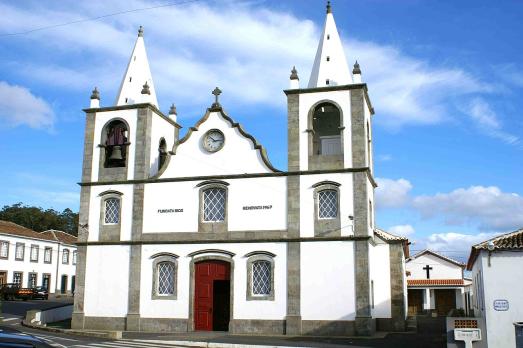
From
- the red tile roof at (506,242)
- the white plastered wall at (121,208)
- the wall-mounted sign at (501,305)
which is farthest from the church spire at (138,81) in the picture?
the wall-mounted sign at (501,305)

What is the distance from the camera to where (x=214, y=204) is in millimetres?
26141

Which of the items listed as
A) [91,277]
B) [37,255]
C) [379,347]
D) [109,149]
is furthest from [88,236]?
[37,255]

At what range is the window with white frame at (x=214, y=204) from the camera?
26.0 meters

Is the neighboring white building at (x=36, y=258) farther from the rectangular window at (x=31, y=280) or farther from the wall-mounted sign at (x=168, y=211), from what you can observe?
the wall-mounted sign at (x=168, y=211)

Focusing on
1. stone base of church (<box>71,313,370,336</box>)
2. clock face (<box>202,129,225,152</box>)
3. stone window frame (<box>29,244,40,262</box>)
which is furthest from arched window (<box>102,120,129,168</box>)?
stone window frame (<box>29,244,40,262</box>)

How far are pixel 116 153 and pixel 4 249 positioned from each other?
96.9 feet

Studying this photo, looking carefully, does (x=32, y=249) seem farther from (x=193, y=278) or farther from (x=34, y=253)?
(x=193, y=278)

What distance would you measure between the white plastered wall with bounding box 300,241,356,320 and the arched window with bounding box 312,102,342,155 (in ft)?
14.2

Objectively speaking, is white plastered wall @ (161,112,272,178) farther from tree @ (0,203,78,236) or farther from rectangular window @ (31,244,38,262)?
tree @ (0,203,78,236)

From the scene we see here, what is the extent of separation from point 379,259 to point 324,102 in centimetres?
743

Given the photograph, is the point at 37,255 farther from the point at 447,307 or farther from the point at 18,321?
the point at 447,307

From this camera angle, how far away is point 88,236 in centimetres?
2753

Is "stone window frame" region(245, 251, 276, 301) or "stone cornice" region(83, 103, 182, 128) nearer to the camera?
"stone window frame" region(245, 251, 276, 301)

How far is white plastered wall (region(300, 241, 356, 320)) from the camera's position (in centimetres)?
2355
